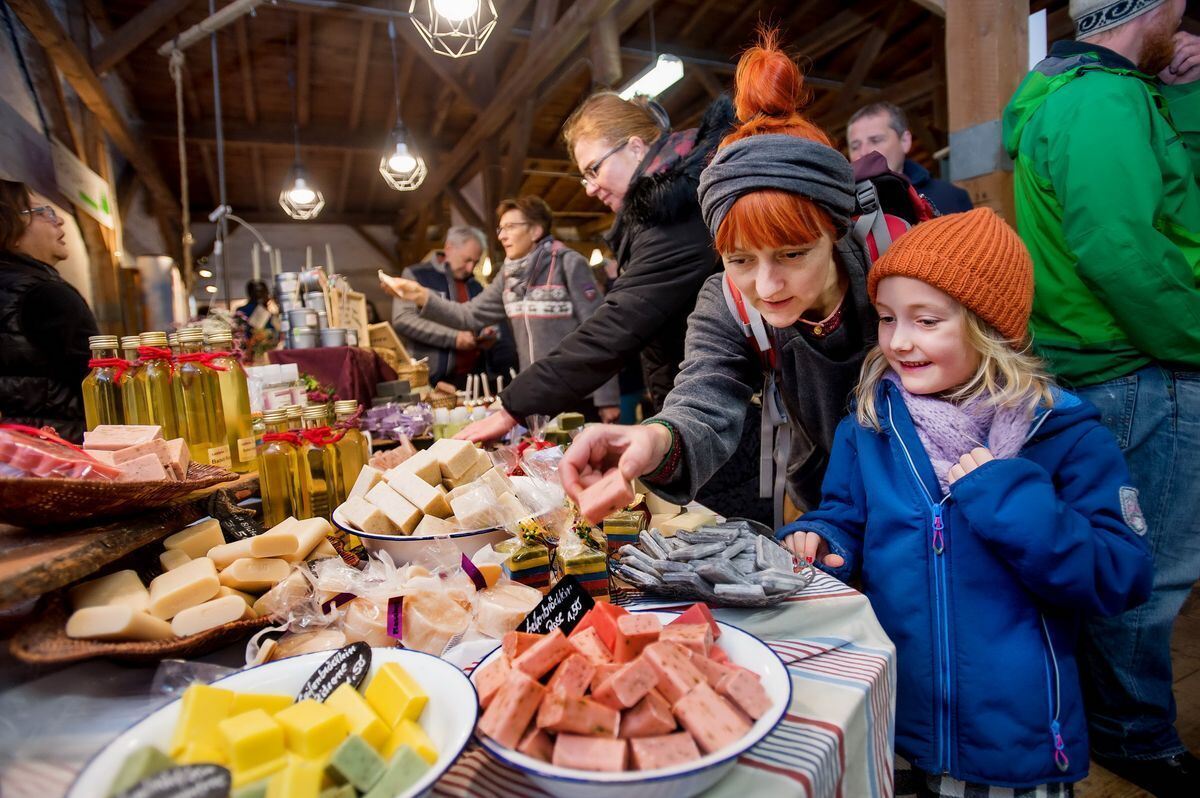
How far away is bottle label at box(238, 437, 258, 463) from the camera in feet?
5.37

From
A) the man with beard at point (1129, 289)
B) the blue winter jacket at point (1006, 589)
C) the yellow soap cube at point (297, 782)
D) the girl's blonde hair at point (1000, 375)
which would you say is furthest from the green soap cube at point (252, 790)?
the man with beard at point (1129, 289)

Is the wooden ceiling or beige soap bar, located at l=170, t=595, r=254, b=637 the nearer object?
beige soap bar, located at l=170, t=595, r=254, b=637

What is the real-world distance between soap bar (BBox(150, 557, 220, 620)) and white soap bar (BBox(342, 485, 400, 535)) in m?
0.28

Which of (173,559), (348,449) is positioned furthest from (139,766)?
(348,449)

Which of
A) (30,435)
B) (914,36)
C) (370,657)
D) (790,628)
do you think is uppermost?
(914,36)

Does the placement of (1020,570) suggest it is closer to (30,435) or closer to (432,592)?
(432,592)

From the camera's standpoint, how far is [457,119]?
1041 centimetres

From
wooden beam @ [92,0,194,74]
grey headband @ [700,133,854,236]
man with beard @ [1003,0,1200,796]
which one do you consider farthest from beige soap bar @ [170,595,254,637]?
wooden beam @ [92,0,194,74]

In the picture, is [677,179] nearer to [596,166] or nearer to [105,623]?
[596,166]

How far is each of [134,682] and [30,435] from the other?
51 centimetres

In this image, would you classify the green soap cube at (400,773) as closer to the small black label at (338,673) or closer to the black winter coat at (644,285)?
the small black label at (338,673)

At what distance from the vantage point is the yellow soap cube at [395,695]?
2.32ft

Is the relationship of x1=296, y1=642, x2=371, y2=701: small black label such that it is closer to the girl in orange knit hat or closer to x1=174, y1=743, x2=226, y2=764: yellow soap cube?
x1=174, y1=743, x2=226, y2=764: yellow soap cube

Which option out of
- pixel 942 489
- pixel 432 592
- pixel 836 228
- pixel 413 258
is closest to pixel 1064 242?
pixel 836 228
